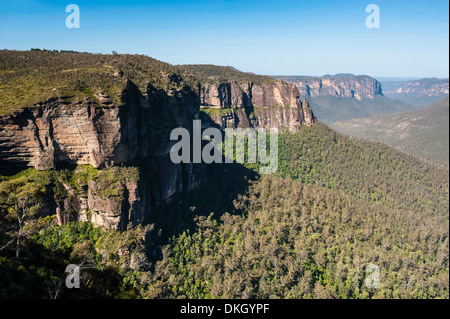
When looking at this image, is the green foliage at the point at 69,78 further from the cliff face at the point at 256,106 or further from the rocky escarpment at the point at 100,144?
the cliff face at the point at 256,106

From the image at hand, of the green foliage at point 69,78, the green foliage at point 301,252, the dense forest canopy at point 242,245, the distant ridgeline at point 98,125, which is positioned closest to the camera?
the dense forest canopy at point 242,245

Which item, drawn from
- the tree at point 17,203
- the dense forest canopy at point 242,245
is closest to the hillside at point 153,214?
the tree at point 17,203

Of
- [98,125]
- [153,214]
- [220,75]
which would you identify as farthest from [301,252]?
[220,75]

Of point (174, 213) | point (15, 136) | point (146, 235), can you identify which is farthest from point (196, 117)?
point (15, 136)

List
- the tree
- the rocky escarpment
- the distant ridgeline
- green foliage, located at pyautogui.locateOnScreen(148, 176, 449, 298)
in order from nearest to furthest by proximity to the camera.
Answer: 1. the tree
2. the rocky escarpment
3. the distant ridgeline
4. green foliage, located at pyautogui.locateOnScreen(148, 176, 449, 298)

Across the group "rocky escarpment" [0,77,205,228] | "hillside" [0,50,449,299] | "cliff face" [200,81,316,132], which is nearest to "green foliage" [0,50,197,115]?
"hillside" [0,50,449,299]

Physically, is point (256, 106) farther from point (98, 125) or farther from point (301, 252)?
point (98, 125)

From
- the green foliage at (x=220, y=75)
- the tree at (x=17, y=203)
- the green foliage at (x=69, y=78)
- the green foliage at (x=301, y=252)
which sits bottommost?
the green foliage at (x=301, y=252)

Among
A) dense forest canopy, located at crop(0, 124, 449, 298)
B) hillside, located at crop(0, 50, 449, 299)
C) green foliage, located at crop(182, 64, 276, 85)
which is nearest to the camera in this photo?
dense forest canopy, located at crop(0, 124, 449, 298)

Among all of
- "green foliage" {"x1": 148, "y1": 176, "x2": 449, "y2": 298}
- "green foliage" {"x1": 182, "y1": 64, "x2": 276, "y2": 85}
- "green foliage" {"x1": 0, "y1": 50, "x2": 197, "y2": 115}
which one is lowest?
"green foliage" {"x1": 148, "y1": 176, "x2": 449, "y2": 298}

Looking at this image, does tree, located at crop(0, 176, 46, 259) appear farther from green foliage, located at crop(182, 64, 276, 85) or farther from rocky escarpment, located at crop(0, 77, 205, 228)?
green foliage, located at crop(182, 64, 276, 85)

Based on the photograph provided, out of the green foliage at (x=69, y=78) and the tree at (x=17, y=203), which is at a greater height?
the green foliage at (x=69, y=78)

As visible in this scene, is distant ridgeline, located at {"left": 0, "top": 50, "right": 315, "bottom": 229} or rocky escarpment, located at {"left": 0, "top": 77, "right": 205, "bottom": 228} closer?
rocky escarpment, located at {"left": 0, "top": 77, "right": 205, "bottom": 228}
